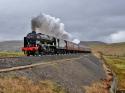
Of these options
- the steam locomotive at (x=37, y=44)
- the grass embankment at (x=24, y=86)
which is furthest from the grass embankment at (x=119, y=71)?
the grass embankment at (x=24, y=86)

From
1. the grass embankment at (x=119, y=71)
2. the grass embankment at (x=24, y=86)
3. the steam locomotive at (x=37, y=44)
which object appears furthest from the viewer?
the grass embankment at (x=119, y=71)

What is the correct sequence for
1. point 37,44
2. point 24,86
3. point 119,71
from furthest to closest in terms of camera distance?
1. point 119,71
2. point 37,44
3. point 24,86

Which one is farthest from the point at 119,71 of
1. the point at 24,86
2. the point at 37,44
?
the point at 24,86

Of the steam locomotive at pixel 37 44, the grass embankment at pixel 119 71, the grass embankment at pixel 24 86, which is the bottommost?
the grass embankment at pixel 119 71

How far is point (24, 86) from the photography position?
21984 mm

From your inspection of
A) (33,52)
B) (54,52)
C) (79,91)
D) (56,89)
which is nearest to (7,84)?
Answer: (56,89)

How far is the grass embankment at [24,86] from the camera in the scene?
20359 mm

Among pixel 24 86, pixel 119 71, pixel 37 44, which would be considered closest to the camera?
pixel 24 86

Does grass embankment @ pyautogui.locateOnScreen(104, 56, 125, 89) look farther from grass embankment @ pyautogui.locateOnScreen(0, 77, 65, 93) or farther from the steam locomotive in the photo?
grass embankment @ pyautogui.locateOnScreen(0, 77, 65, 93)

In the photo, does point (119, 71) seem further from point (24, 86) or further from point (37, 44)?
point (24, 86)

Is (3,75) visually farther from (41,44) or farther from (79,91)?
(41,44)

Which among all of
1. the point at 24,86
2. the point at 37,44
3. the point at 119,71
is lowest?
the point at 119,71

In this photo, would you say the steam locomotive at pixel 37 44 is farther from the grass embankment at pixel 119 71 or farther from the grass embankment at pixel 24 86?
the grass embankment at pixel 24 86

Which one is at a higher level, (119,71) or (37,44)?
(37,44)
